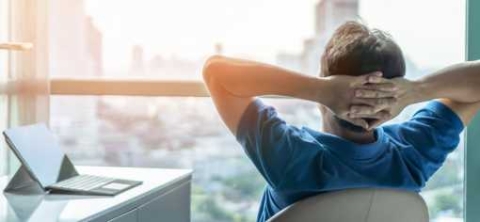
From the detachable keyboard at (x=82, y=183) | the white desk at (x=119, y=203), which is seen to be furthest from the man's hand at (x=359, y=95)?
the detachable keyboard at (x=82, y=183)

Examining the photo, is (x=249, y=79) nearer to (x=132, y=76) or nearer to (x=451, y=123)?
(x=451, y=123)

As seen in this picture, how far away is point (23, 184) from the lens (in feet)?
5.26

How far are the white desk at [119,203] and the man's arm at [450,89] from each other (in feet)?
2.12

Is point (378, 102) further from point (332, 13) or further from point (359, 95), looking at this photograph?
point (332, 13)

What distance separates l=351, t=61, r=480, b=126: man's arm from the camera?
1.25 meters

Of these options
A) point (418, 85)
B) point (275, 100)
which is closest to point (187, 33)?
point (275, 100)

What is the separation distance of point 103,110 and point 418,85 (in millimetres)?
1444

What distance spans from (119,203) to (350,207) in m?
0.55

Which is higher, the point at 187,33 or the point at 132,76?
the point at 187,33

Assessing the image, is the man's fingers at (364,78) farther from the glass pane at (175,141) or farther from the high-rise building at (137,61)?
the high-rise building at (137,61)

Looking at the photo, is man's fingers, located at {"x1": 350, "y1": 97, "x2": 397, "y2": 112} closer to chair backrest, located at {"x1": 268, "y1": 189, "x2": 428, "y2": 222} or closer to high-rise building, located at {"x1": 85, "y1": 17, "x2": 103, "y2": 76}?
chair backrest, located at {"x1": 268, "y1": 189, "x2": 428, "y2": 222}

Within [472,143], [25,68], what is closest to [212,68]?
[472,143]

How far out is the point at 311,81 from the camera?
1208 millimetres

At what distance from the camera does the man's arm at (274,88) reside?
1.19 meters
